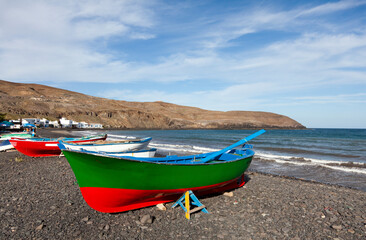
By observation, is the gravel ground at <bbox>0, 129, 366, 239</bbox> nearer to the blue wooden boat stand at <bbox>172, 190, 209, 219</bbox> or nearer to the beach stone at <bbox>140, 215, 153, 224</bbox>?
the beach stone at <bbox>140, 215, 153, 224</bbox>

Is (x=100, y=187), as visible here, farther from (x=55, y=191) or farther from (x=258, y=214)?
(x=258, y=214)

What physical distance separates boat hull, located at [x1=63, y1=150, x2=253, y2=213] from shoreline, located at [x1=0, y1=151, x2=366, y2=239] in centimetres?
40

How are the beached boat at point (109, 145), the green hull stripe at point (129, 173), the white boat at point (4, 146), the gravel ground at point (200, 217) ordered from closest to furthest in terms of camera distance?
1. the gravel ground at point (200, 217)
2. the green hull stripe at point (129, 173)
3. the beached boat at point (109, 145)
4. the white boat at point (4, 146)

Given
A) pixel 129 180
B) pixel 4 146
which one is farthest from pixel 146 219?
pixel 4 146

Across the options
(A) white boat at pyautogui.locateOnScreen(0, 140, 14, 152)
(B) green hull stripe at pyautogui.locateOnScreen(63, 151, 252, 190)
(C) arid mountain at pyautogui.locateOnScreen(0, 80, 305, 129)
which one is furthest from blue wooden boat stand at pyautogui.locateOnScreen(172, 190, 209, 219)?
(C) arid mountain at pyautogui.locateOnScreen(0, 80, 305, 129)

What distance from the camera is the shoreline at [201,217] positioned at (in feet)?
18.9

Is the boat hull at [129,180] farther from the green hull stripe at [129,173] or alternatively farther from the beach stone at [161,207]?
the beach stone at [161,207]

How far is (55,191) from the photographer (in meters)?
8.68

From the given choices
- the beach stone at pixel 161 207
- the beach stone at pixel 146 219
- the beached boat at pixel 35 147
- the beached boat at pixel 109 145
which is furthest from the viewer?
the beached boat at pixel 35 147

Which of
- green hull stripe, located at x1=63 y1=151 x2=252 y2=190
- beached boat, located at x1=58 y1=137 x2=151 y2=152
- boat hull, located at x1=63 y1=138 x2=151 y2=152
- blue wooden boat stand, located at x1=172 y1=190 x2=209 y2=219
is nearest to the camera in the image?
green hull stripe, located at x1=63 y1=151 x2=252 y2=190

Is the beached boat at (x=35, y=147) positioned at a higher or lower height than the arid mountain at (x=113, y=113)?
lower

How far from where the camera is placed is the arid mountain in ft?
314

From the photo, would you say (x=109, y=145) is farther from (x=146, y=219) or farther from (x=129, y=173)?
(x=146, y=219)

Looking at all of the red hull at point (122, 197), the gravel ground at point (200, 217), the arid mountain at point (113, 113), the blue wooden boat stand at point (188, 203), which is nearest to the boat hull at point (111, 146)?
the gravel ground at point (200, 217)
